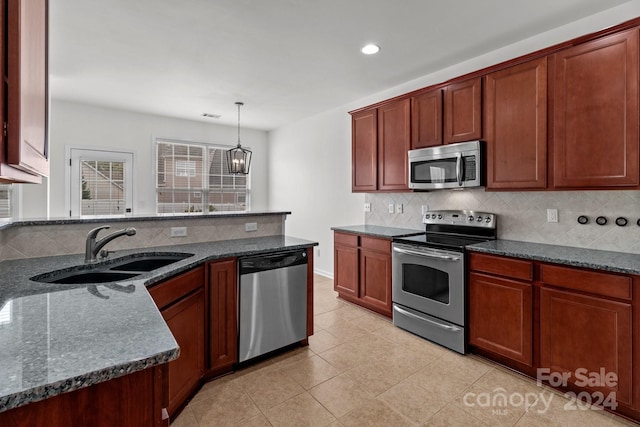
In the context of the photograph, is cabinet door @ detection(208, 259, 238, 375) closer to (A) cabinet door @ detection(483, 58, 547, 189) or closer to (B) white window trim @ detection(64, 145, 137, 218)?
(A) cabinet door @ detection(483, 58, 547, 189)

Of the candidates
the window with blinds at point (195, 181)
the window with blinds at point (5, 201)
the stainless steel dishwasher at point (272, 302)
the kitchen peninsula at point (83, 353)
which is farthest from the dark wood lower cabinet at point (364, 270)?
the window with blinds at point (5, 201)

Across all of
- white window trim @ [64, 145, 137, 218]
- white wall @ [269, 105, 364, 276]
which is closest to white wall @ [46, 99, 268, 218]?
white window trim @ [64, 145, 137, 218]

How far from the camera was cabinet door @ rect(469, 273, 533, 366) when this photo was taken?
232 cm

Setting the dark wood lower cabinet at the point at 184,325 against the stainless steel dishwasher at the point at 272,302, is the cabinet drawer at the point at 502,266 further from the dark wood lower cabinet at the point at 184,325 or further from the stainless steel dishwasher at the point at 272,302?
the dark wood lower cabinet at the point at 184,325

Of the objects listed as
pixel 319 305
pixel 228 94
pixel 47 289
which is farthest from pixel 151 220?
pixel 228 94

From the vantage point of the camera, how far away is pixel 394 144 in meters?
3.62

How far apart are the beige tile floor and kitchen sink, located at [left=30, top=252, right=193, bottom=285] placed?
0.93 metres

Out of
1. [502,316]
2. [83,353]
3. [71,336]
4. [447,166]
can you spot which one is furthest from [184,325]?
[447,166]

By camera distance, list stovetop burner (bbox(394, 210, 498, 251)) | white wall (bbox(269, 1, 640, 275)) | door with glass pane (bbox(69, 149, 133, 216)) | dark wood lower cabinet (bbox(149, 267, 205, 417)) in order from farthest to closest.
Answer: door with glass pane (bbox(69, 149, 133, 216))
white wall (bbox(269, 1, 640, 275))
stovetop burner (bbox(394, 210, 498, 251))
dark wood lower cabinet (bbox(149, 267, 205, 417))

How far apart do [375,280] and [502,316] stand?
1.39m

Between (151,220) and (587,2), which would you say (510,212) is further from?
(151,220)

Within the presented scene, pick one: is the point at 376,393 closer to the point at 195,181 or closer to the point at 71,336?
the point at 71,336

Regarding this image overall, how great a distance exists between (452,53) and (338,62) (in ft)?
3.73

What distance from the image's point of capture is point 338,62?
10.9 ft
